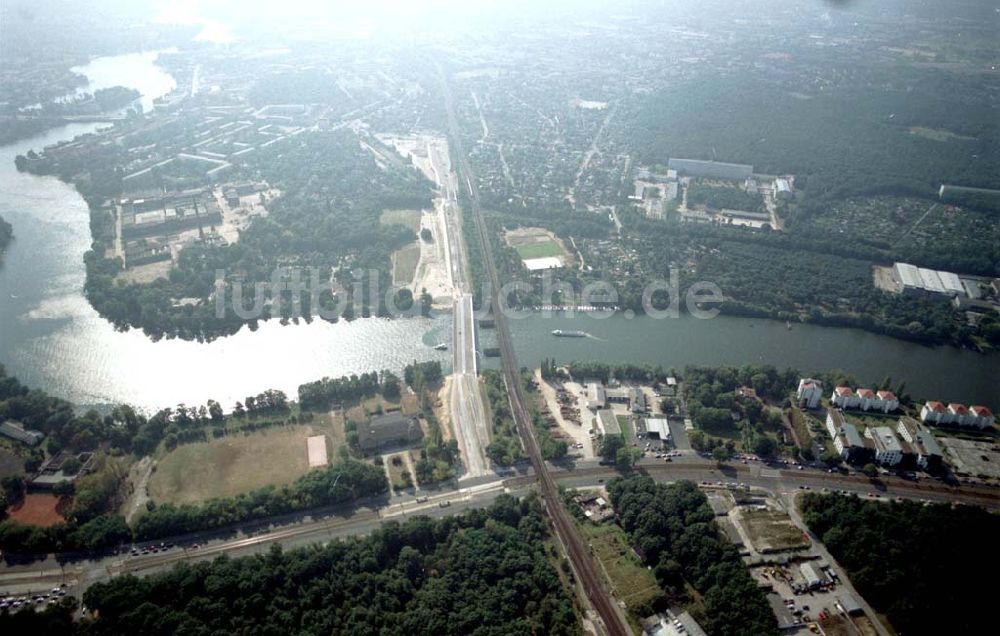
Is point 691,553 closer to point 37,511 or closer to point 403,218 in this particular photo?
point 37,511

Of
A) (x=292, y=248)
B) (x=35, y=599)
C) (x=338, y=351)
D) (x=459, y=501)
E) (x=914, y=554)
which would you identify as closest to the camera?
(x=35, y=599)

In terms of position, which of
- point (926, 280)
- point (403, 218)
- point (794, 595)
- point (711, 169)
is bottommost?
point (794, 595)

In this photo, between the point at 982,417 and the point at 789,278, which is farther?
the point at 789,278

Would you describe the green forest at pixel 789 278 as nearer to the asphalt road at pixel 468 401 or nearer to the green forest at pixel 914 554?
the asphalt road at pixel 468 401

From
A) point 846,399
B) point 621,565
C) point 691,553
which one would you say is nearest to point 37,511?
point 621,565

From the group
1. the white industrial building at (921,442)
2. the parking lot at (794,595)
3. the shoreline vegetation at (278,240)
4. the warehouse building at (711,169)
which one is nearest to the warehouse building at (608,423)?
the parking lot at (794,595)

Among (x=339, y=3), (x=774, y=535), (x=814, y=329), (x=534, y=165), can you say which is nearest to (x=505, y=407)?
(x=774, y=535)

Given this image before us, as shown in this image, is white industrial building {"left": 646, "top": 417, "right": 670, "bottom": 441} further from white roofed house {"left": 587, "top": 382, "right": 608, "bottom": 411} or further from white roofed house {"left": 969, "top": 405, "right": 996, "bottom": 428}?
white roofed house {"left": 969, "top": 405, "right": 996, "bottom": 428}
